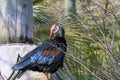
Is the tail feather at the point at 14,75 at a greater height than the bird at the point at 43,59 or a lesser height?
lesser

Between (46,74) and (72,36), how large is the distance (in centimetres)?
148

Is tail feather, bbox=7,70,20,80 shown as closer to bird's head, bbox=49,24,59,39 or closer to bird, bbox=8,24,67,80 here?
bird, bbox=8,24,67,80

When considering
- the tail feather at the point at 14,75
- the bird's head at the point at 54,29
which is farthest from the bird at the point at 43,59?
the bird's head at the point at 54,29

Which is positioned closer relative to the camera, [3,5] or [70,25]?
[3,5]

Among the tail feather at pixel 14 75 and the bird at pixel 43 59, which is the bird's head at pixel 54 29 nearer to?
the bird at pixel 43 59

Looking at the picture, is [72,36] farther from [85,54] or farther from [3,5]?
[3,5]

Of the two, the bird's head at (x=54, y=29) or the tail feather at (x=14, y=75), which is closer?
the tail feather at (x=14, y=75)

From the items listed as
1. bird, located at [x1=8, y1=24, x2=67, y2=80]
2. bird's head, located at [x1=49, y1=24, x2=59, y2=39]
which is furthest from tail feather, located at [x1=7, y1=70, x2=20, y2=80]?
bird's head, located at [x1=49, y1=24, x2=59, y2=39]

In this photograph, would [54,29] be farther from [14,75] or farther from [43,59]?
[14,75]

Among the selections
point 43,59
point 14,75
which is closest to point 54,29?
point 43,59

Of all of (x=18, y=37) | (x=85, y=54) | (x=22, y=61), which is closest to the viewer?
(x=22, y=61)

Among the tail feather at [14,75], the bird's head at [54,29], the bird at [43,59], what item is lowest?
the tail feather at [14,75]

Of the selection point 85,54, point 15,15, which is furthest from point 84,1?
point 85,54

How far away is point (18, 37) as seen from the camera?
420 centimetres
